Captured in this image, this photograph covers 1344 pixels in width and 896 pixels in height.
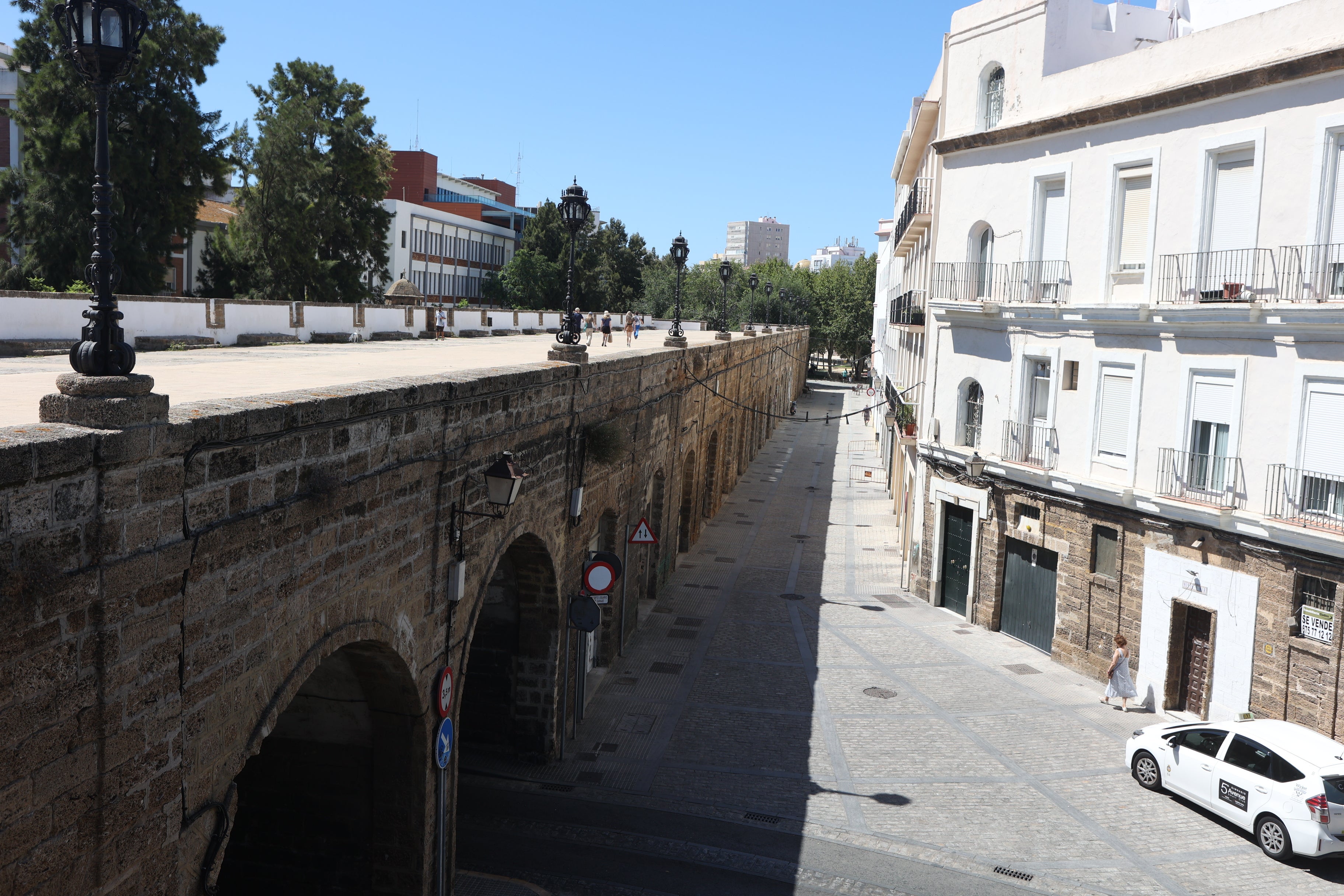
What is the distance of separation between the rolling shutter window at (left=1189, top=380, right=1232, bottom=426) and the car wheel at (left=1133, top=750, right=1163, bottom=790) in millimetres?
5375

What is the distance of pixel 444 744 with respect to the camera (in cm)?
888

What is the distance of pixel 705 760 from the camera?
13.6m

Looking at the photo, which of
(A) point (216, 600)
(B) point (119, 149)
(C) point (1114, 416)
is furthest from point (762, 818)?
(B) point (119, 149)

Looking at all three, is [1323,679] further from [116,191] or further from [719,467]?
[116,191]

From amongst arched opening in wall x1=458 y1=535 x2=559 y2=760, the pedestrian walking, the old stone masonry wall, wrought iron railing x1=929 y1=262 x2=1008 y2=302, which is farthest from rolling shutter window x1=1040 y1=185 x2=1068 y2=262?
the old stone masonry wall

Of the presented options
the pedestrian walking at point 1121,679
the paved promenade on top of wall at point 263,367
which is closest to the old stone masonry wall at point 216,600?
the paved promenade on top of wall at point 263,367

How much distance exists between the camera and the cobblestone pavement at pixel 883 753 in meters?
11.4

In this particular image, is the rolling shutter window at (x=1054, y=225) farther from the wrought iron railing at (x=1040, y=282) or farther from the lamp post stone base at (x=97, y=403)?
the lamp post stone base at (x=97, y=403)

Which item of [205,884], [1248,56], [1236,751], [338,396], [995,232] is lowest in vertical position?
[1236,751]

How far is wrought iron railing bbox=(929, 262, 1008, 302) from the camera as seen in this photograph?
67.5 ft

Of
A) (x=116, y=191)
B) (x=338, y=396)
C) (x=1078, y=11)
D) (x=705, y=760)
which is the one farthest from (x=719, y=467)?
(x=338, y=396)

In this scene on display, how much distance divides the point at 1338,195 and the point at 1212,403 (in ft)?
11.1

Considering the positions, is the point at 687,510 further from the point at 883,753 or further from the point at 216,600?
the point at 216,600

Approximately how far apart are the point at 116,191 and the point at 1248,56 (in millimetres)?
31341
